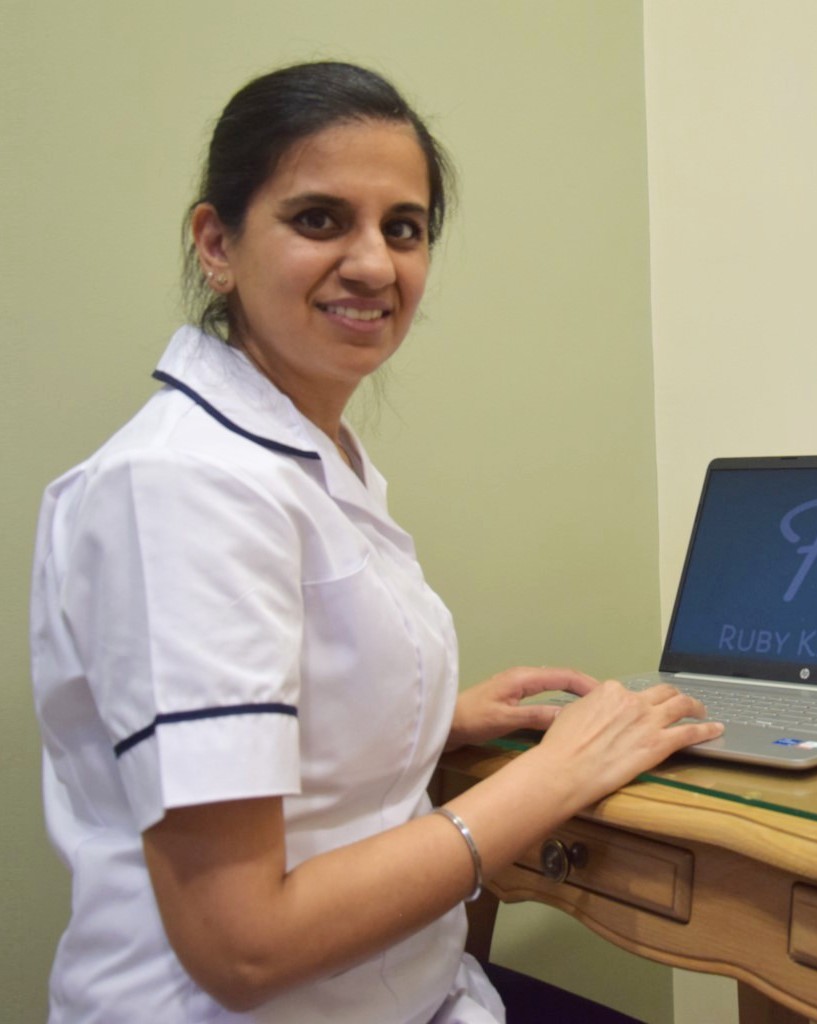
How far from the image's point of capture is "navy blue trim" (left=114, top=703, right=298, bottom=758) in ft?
1.87

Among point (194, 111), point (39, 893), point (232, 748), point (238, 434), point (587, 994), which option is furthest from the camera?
point (587, 994)

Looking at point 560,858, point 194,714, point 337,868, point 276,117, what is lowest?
point 560,858

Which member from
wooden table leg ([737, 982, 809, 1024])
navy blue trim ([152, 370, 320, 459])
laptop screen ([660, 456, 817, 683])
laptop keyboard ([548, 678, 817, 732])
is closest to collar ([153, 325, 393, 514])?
navy blue trim ([152, 370, 320, 459])

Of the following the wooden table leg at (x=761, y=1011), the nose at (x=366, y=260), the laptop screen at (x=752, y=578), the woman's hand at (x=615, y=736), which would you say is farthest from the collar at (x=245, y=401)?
the wooden table leg at (x=761, y=1011)

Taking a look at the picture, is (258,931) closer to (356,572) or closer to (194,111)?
(356,572)

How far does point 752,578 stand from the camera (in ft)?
3.59

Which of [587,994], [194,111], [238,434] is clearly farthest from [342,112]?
[587,994]

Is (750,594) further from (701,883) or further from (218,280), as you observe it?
(218,280)

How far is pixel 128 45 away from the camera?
103cm

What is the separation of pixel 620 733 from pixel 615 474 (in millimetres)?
769

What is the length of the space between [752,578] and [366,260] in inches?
23.5

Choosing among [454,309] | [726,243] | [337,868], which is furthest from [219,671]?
[726,243]

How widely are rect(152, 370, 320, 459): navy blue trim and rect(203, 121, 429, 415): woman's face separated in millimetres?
92

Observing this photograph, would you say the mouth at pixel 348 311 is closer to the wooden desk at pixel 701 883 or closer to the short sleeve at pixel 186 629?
the short sleeve at pixel 186 629
